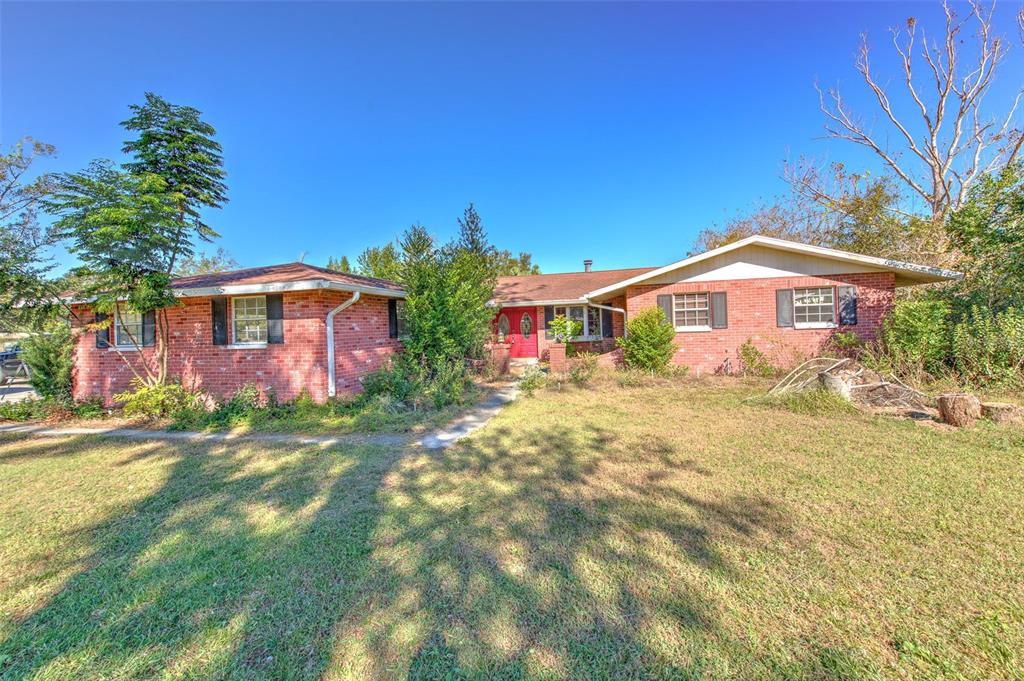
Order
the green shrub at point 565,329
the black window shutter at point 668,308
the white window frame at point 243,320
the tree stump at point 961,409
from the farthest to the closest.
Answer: the green shrub at point 565,329 < the black window shutter at point 668,308 < the white window frame at point 243,320 < the tree stump at point 961,409

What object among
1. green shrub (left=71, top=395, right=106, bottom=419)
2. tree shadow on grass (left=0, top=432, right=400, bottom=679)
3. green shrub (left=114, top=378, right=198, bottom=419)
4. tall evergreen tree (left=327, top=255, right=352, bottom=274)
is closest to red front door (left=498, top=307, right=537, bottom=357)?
green shrub (left=114, top=378, right=198, bottom=419)

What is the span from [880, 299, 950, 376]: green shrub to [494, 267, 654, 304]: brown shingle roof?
30.0 feet

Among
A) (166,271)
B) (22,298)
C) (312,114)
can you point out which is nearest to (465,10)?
(312,114)

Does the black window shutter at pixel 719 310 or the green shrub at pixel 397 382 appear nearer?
the green shrub at pixel 397 382

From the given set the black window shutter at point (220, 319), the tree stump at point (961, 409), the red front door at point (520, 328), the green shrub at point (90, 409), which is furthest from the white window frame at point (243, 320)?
the tree stump at point (961, 409)

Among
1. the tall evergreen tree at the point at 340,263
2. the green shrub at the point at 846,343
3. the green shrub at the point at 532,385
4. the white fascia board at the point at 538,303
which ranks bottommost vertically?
the green shrub at the point at 532,385

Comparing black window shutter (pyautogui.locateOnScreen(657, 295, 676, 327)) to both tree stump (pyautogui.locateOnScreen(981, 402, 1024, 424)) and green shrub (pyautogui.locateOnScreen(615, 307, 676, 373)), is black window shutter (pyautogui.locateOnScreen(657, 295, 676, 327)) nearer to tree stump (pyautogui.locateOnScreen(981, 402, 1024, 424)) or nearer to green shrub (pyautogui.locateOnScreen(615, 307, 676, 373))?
green shrub (pyautogui.locateOnScreen(615, 307, 676, 373))

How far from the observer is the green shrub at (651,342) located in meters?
11.4

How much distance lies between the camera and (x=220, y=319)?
866 cm

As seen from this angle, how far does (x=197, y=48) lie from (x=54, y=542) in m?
9.36

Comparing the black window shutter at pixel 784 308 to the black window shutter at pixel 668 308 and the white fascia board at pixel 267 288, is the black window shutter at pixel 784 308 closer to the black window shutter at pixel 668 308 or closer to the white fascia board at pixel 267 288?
the black window shutter at pixel 668 308

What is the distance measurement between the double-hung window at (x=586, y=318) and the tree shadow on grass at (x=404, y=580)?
1203 centimetres

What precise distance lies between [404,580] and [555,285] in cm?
1664

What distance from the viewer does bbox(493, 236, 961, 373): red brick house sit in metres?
10.6
